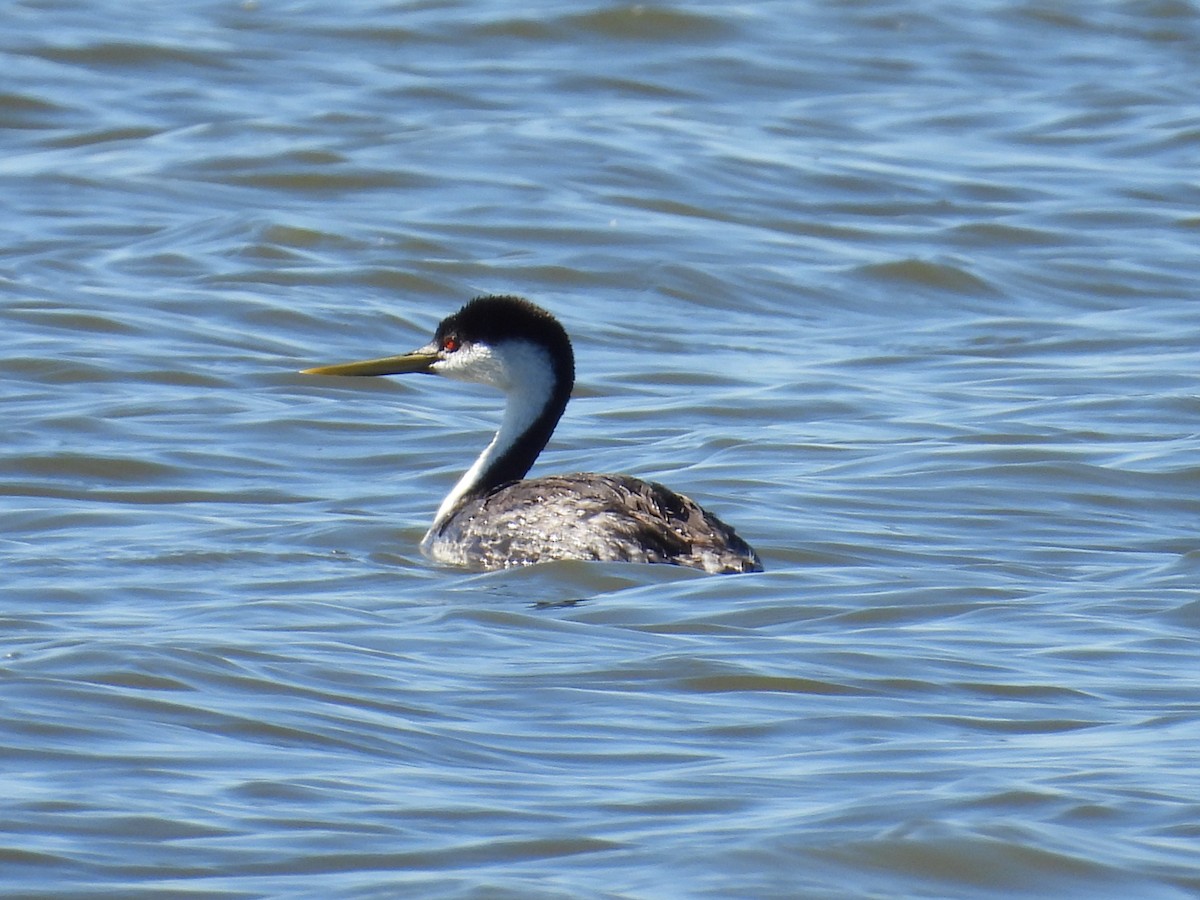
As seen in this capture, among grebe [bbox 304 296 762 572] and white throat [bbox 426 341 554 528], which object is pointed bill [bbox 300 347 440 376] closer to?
grebe [bbox 304 296 762 572]

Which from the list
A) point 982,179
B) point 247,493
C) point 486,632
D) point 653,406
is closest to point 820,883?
point 486,632

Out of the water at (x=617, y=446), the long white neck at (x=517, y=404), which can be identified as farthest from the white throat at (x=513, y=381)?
the water at (x=617, y=446)

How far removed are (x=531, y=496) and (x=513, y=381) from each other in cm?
101

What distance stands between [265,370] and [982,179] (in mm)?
6797

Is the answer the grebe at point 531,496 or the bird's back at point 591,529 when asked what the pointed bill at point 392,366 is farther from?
the bird's back at point 591,529

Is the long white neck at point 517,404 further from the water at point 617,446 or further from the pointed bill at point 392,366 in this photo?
the water at point 617,446

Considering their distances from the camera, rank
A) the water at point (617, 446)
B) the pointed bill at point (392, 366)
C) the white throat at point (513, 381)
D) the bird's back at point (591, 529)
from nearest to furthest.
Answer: the water at point (617, 446) → the bird's back at point (591, 529) → the white throat at point (513, 381) → the pointed bill at point (392, 366)

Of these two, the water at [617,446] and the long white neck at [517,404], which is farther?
the long white neck at [517,404]

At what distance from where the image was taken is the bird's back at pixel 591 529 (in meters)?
8.73

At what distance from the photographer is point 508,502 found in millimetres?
9148

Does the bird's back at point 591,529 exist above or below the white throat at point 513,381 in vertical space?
below

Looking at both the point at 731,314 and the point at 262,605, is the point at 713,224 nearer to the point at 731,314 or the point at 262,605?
the point at 731,314

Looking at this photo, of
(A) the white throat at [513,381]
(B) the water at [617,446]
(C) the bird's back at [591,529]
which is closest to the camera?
(B) the water at [617,446]

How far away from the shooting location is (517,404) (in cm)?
1003
